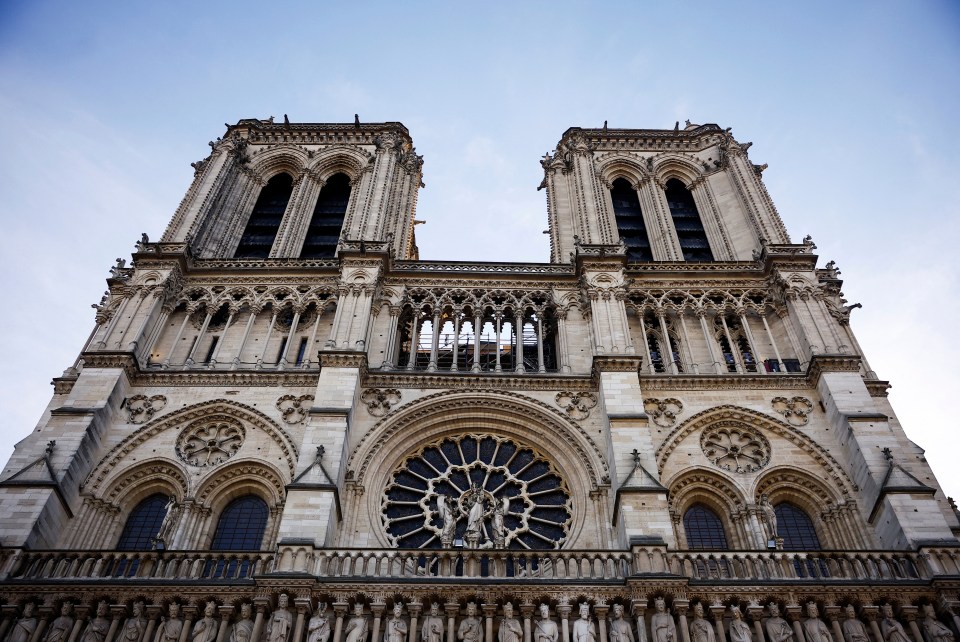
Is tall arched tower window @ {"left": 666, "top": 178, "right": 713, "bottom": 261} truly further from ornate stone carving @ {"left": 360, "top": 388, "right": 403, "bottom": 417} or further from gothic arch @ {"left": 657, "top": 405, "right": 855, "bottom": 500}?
ornate stone carving @ {"left": 360, "top": 388, "right": 403, "bottom": 417}

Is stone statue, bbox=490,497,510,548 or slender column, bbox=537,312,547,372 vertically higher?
slender column, bbox=537,312,547,372

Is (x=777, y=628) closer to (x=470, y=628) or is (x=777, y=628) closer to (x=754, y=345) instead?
(x=470, y=628)

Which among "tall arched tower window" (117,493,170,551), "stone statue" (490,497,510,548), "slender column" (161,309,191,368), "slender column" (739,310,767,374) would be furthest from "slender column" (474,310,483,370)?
"tall arched tower window" (117,493,170,551)

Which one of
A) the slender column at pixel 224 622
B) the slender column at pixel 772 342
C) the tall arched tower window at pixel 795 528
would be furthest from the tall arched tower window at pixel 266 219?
the tall arched tower window at pixel 795 528

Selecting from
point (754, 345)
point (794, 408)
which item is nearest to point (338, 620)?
point (794, 408)

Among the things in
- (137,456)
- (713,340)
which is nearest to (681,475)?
(713,340)

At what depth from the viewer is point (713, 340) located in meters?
24.3

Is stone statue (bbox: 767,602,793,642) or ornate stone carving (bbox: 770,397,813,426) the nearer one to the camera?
stone statue (bbox: 767,602,793,642)

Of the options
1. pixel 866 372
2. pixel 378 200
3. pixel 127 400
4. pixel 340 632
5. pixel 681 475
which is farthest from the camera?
pixel 378 200

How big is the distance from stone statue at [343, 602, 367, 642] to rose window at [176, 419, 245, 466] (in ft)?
22.3

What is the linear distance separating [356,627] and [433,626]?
4.68ft

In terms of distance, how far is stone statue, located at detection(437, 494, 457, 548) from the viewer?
744 inches

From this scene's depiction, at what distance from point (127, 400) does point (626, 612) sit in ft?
45.4

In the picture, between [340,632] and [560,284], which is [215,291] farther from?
[340,632]
